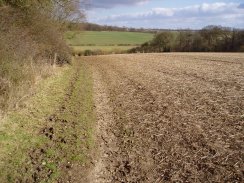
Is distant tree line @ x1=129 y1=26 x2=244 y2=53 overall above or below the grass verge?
above

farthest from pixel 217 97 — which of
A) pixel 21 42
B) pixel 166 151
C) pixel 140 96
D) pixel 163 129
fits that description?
pixel 21 42

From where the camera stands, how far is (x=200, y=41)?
74875 millimetres

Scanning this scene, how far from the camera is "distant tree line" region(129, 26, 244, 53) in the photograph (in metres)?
69.6

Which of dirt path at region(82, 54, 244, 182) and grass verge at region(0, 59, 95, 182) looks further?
grass verge at region(0, 59, 95, 182)

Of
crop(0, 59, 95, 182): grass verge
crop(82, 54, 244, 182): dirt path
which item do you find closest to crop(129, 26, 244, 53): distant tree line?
crop(82, 54, 244, 182): dirt path

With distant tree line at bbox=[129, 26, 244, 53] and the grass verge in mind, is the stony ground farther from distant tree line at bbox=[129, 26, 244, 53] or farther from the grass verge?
distant tree line at bbox=[129, 26, 244, 53]

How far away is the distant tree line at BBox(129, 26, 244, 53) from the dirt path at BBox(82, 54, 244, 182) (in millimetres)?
54743

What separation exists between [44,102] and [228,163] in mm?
7812

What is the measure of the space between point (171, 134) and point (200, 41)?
223ft

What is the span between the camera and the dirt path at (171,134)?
285 inches

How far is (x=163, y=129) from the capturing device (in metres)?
9.85

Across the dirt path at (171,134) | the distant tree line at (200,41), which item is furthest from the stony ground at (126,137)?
the distant tree line at (200,41)

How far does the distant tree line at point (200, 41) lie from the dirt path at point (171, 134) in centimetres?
5474

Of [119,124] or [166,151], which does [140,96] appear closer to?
[119,124]
